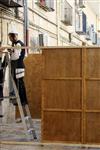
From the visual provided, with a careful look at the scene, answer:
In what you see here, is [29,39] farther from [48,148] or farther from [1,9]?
[48,148]

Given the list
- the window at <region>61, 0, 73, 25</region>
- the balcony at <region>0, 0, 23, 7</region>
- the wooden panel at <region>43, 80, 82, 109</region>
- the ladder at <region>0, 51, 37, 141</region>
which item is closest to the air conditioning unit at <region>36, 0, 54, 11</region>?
the window at <region>61, 0, 73, 25</region>

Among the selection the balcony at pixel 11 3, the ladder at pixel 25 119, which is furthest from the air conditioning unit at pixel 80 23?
the ladder at pixel 25 119

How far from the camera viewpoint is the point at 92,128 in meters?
8.01

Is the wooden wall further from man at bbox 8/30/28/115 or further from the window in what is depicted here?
the window

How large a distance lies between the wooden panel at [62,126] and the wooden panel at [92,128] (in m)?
0.16

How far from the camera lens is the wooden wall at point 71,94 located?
7.96m

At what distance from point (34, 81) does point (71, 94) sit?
4.02 m

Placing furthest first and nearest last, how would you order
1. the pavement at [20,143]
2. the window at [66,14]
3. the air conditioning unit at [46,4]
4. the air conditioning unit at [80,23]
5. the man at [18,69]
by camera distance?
the air conditioning unit at [80,23] < the window at [66,14] < the air conditioning unit at [46,4] < the man at [18,69] < the pavement at [20,143]

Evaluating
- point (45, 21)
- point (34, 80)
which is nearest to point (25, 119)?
point (34, 80)

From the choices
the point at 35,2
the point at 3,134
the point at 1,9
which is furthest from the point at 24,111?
the point at 35,2

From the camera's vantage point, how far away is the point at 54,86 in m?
8.07

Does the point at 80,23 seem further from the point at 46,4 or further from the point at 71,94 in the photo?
the point at 71,94

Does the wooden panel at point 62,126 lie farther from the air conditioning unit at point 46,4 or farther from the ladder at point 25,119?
the air conditioning unit at point 46,4

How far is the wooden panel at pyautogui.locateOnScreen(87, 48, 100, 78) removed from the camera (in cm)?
792
